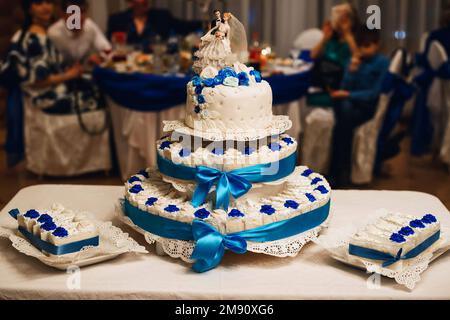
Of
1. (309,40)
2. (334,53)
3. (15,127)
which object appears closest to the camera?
(334,53)

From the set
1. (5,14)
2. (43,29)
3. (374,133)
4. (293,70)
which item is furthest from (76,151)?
(5,14)

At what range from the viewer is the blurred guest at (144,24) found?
6211 millimetres

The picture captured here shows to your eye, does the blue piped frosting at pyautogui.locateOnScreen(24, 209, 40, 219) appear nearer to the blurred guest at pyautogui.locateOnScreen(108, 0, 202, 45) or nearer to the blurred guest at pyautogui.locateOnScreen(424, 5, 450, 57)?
the blurred guest at pyautogui.locateOnScreen(108, 0, 202, 45)

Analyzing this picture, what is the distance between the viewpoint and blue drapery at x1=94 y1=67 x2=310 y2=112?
5.17 meters

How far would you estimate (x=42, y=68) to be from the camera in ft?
18.3

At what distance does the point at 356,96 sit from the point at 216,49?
289 centimetres

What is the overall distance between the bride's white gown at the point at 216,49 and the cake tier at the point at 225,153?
1.07ft

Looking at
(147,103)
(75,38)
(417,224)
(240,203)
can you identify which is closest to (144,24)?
(75,38)

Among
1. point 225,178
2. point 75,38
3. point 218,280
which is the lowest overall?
point 218,280

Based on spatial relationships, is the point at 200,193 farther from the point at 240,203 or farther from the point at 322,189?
the point at 322,189

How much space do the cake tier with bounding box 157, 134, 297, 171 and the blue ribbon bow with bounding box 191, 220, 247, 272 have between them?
9.4 inches

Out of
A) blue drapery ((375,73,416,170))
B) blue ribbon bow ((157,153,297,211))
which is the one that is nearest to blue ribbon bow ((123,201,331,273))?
blue ribbon bow ((157,153,297,211))

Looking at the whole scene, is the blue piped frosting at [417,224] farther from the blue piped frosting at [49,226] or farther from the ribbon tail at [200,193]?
the blue piped frosting at [49,226]

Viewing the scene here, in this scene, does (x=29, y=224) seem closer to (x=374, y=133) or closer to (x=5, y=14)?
(x=374, y=133)
